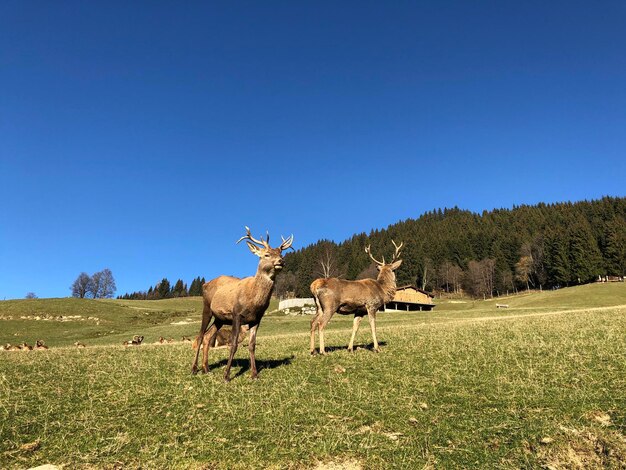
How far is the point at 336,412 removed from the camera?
7.71 m

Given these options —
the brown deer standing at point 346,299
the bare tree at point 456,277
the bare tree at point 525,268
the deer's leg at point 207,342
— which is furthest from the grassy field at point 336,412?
the bare tree at point 456,277

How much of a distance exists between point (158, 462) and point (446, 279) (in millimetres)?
154812

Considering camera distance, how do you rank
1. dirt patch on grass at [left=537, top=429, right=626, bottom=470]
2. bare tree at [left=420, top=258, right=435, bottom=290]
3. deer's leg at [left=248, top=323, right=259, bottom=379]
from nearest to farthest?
dirt patch on grass at [left=537, top=429, right=626, bottom=470]
deer's leg at [left=248, top=323, right=259, bottom=379]
bare tree at [left=420, top=258, right=435, bottom=290]

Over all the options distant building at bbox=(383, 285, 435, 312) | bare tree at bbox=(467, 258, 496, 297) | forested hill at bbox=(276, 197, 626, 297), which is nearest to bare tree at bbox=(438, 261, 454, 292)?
forested hill at bbox=(276, 197, 626, 297)

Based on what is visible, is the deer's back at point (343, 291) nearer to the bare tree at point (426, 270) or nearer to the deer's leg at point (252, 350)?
the deer's leg at point (252, 350)

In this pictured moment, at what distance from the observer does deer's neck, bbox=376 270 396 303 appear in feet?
54.6

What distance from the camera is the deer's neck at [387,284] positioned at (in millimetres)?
16656

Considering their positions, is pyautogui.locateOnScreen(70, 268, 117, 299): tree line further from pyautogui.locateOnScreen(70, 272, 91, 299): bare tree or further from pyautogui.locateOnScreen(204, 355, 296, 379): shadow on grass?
pyautogui.locateOnScreen(204, 355, 296, 379): shadow on grass

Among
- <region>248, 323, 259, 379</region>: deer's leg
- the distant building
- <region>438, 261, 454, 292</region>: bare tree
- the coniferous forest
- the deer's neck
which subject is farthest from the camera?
<region>438, 261, 454, 292</region>: bare tree

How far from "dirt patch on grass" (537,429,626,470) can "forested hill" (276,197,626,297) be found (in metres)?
107

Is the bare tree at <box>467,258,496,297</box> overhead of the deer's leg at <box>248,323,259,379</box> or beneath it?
overhead

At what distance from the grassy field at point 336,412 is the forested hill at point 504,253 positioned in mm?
102366

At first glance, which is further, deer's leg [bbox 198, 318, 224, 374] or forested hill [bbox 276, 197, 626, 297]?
forested hill [bbox 276, 197, 626, 297]

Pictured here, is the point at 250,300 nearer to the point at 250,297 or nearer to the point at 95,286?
the point at 250,297
